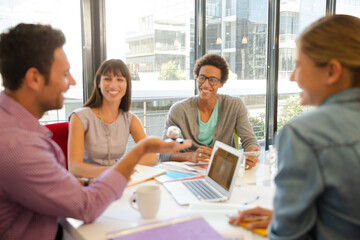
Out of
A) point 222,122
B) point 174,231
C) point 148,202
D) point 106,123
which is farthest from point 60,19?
point 174,231

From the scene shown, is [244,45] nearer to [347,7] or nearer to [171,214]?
[347,7]

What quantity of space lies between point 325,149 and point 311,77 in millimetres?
221

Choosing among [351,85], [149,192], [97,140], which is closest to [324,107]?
[351,85]

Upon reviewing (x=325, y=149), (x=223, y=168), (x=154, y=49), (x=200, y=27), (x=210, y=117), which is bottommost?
(x=223, y=168)

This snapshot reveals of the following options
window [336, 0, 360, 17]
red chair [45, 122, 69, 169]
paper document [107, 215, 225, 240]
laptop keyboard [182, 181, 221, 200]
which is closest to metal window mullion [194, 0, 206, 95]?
red chair [45, 122, 69, 169]

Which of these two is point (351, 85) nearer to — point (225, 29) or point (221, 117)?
point (221, 117)

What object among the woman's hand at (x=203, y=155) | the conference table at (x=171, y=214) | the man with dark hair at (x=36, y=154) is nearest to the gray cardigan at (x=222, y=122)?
the woman's hand at (x=203, y=155)

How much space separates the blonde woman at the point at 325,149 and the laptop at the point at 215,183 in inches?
19.4

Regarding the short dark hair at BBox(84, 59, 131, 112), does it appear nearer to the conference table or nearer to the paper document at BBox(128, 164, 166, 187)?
the paper document at BBox(128, 164, 166, 187)

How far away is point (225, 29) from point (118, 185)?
3.13 m

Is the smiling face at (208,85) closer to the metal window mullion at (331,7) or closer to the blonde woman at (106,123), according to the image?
the blonde woman at (106,123)

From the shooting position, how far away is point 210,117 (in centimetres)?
237

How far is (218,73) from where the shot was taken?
7.98ft

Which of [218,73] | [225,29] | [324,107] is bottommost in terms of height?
[324,107]
